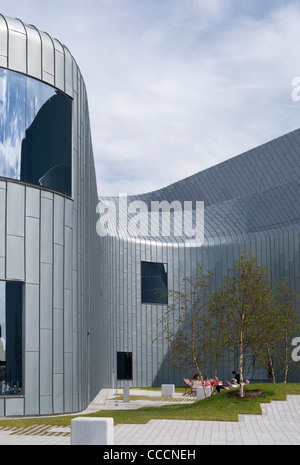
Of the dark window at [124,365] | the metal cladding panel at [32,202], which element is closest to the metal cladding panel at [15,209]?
the metal cladding panel at [32,202]

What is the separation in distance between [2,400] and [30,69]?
8.24 meters

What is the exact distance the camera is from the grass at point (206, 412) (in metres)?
15.0

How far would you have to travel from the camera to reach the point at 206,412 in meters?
17.1

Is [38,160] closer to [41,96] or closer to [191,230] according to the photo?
[41,96]

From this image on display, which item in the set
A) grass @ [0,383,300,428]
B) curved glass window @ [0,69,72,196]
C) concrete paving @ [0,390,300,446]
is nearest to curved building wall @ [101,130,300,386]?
grass @ [0,383,300,428]

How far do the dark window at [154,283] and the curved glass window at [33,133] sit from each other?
61.6 feet

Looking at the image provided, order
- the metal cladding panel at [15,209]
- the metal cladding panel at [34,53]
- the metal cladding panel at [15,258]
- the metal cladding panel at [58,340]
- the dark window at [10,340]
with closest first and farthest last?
the dark window at [10,340], the metal cladding panel at [15,258], the metal cladding panel at [15,209], the metal cladding panel at [58,340], the metal cladding panel at [34,53]

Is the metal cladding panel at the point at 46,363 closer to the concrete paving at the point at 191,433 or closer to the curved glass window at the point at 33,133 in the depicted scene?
the concrete paving at the point at 191,433

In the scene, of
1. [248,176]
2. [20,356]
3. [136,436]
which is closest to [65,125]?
[20,356]

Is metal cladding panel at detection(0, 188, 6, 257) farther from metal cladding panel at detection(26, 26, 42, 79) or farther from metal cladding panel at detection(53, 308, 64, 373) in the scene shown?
metal cladding panel at detection(26, 26, 42, 79)

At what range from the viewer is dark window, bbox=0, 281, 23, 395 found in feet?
52.6

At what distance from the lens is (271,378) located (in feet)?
111

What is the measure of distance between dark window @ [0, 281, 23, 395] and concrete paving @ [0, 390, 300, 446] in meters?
2.46

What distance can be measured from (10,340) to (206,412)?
5.25 metres
